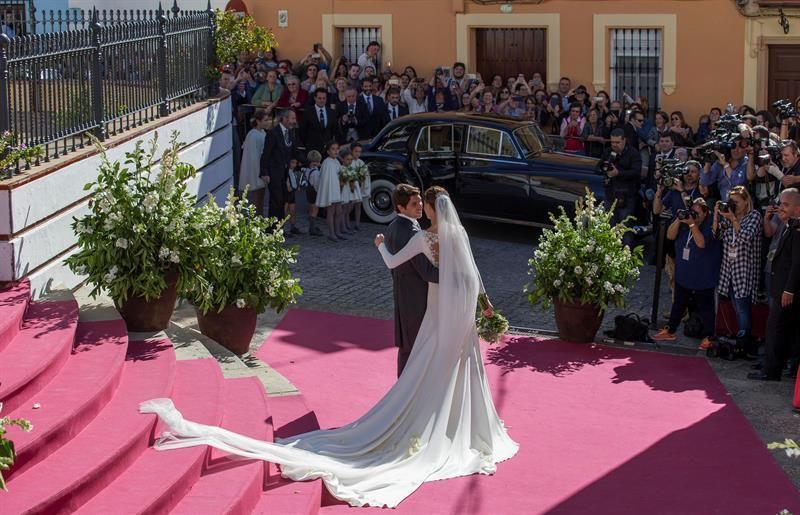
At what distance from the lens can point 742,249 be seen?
12.5 meters

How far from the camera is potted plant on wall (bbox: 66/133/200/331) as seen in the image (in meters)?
10.1

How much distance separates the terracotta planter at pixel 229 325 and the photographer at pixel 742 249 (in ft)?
15.1

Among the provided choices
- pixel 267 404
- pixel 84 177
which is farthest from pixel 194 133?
pixel 267 404

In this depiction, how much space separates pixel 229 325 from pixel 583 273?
3.54m

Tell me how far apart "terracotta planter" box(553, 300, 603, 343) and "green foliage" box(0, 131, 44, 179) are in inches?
208

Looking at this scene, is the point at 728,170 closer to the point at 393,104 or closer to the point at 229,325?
the point at 229,325

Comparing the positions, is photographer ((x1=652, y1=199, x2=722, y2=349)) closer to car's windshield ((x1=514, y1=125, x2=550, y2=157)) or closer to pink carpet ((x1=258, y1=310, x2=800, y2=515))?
pink carpet ((x1=258, y1=310, x2=800, y2=515))

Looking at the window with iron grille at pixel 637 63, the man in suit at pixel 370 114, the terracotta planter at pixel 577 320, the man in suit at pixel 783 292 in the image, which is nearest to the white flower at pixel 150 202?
the terracotta planter at pixel 577 320

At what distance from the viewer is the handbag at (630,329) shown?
1299cm

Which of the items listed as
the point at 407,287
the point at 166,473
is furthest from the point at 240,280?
the point at 166,473

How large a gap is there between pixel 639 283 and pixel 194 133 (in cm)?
554

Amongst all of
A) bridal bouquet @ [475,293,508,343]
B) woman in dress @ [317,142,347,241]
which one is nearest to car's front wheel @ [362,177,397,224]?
woman in dress @ [317,142,347,241]

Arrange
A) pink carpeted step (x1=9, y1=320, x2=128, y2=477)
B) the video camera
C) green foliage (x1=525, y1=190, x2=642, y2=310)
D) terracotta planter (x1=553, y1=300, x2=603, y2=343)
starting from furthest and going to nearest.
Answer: the video camera, terracotta planter (x1=553, y1=300, x2=603, y2=343), green foliage (x1=525, y1=190, x2=642, y2=310), pink carpeted step (x1=9, y1=320, x2=128, y2=477)

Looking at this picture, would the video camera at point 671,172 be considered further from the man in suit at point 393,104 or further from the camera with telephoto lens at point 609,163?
the man in suit at point 393,104
